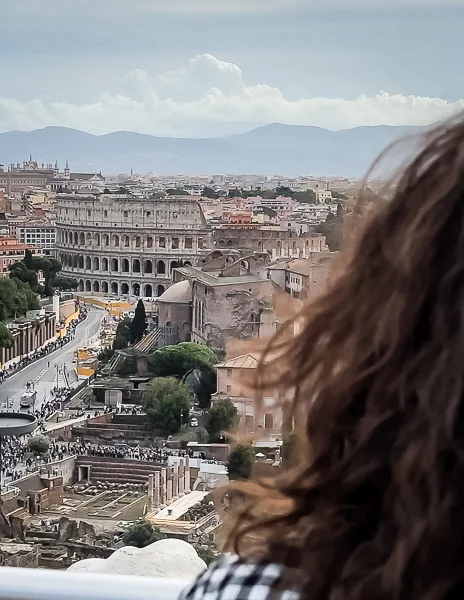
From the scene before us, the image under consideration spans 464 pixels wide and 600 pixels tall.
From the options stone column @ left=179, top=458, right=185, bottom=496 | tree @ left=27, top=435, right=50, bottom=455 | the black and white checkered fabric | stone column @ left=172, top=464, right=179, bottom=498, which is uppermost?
the black and white checkered fabric

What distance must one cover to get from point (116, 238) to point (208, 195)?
0.98m

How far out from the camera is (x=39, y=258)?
19.5 feet

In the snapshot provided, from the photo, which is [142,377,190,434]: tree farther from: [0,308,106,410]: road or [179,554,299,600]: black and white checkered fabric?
[179,554,299,600]: black and white checkered fabric

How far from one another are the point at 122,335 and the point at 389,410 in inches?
158

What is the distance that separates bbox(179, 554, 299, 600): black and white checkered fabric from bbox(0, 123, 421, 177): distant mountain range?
2142 millimetres

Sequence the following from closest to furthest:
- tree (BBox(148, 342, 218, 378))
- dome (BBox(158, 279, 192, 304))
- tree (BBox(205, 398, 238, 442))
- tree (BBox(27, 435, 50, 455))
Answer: tree (BBox(205, 398, 238, 442)) < tree (BBox(27, 435, 50, 455)) < tree (BBox(148, 342, 218, 378)) < dome (BBox(158, 279, 192, 304))

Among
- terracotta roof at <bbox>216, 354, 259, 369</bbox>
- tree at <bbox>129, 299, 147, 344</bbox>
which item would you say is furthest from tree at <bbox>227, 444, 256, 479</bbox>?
tree at <bbox>129, 299, 147, 344</bbox>

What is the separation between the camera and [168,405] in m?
2.96

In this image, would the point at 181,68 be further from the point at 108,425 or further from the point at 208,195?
the point at 208,195

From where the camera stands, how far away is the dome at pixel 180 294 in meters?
4.11

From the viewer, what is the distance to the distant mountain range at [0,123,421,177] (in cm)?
302

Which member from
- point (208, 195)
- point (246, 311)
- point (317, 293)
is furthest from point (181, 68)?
point (317, 293)

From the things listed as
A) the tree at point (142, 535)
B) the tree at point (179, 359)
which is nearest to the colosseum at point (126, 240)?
the tree at point (179, 359)

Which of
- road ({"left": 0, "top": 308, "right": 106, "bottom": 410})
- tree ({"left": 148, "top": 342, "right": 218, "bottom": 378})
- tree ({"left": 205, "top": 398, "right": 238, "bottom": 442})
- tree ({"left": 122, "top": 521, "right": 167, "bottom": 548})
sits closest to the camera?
tree ({"left": 122, "top": 521, "right": 167, "bottom": 548})
